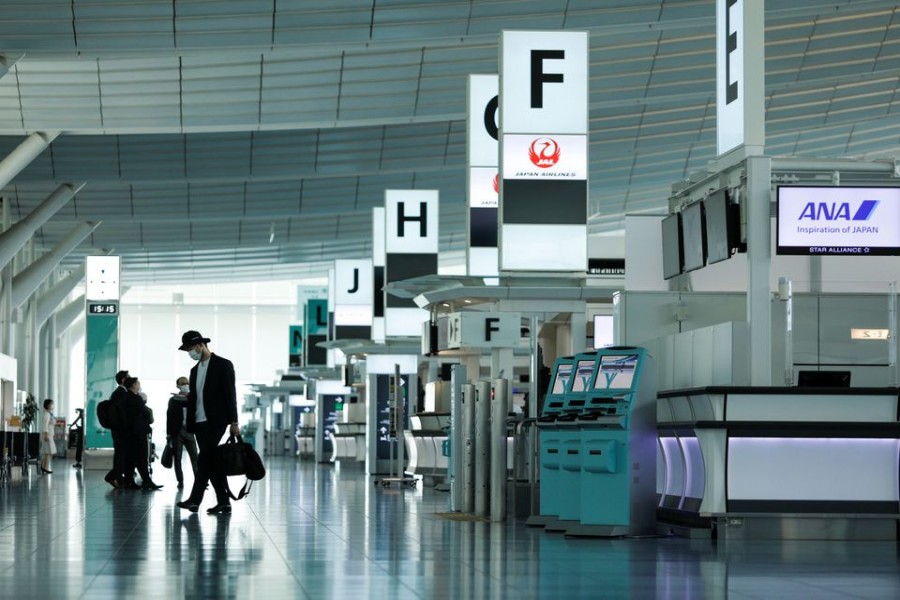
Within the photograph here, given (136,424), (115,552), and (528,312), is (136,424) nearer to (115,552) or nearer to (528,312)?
(528,312)

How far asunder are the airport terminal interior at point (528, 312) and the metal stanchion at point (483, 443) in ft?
0.11

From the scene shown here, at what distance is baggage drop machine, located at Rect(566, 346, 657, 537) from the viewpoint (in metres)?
10.8

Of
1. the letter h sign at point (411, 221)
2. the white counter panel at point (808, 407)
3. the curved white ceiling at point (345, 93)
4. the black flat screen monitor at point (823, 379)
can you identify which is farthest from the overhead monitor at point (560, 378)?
the letter h sign at point (411, 221)

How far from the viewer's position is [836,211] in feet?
39.2

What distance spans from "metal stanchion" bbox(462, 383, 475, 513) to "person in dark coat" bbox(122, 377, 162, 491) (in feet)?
21.1

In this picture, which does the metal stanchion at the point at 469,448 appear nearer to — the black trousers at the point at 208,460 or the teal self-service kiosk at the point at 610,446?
the teal self-service kiosk at the point at 610,446

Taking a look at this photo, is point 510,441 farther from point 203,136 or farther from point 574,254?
point 203,136

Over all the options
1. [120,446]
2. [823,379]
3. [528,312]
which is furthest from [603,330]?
[823,379]

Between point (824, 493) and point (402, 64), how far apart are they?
18.1 meters

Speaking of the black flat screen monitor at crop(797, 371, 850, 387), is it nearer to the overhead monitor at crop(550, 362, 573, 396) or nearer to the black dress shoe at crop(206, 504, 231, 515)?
the overhead monitor at crop(550, 362, 573, 396)

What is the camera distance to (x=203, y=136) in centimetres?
3347

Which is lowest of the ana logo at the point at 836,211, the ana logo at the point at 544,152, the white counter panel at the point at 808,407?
the white counter panel at the point at 808,407

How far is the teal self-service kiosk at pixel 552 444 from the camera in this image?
1174cm

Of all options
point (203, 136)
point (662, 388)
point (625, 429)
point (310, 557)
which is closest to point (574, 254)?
point (662, 388)
